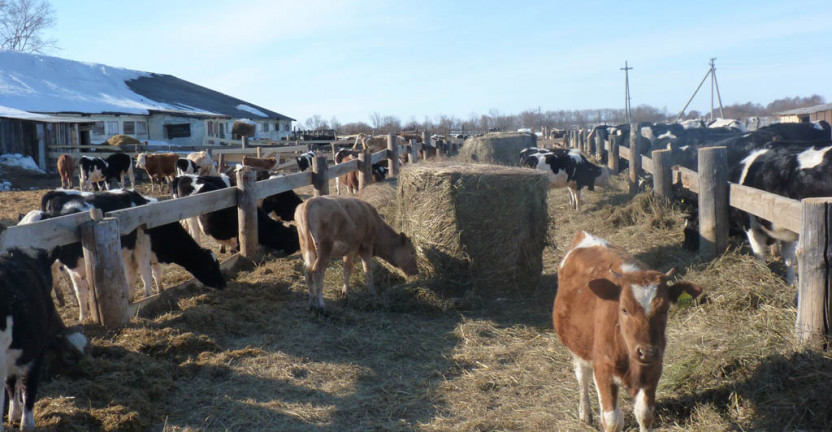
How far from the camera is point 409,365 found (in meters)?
5.66

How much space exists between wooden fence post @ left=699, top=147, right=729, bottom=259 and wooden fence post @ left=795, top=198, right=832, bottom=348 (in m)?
2.91

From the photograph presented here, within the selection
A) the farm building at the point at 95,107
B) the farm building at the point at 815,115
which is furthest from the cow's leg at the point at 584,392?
the farm building at the point at 815,115

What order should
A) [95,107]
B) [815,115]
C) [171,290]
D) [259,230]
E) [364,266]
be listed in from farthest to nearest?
[95,107] < [815,115] < [259,230] < [364,266] < [171,290]

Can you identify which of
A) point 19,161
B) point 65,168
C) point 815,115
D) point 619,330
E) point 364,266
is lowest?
point 364,266

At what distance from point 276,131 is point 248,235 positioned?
Answer: 2060 inches

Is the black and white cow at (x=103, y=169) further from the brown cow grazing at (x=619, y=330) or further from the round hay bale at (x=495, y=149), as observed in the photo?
the brown cow grazing at (x=619, y=330)

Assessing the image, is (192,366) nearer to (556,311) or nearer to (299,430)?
(299,430)

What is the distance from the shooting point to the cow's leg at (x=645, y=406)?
3668mm

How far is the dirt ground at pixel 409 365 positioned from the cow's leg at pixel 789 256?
0.87 feet

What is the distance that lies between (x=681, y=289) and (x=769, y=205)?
2.32m

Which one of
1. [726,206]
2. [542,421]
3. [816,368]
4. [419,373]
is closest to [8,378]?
[419,373]

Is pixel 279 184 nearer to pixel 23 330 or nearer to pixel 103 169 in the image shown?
pixel 23 330

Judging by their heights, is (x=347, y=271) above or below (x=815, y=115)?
below


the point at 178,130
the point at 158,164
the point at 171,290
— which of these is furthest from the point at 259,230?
the point at 178,130
